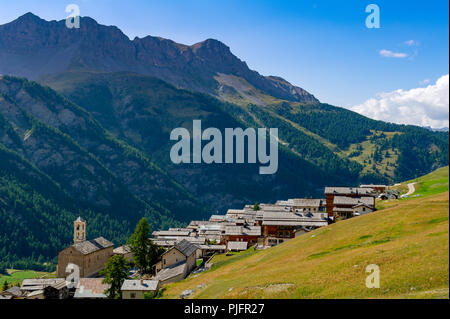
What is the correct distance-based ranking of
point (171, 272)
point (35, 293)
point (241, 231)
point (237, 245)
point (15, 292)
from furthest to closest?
point (241, 231) → point (237, 245) → point (15, 292) → point (35, 293) → point (171, 272)

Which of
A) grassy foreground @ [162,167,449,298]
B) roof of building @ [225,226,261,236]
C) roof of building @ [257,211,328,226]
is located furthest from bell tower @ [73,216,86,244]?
grassy foreground @ [162,167,449,298]

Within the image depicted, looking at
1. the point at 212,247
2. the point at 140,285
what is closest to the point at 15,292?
the point at 140,285

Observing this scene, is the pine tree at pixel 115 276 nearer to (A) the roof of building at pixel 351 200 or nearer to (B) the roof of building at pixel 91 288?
(B) the roof of building at pixel 91 288

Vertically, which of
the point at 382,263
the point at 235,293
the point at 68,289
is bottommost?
the point at 68,289

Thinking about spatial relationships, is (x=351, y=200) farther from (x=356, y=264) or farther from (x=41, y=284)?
(x=41, y=284)

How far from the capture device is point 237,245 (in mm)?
124562

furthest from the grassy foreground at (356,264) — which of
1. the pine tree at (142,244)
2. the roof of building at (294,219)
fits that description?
the roof of building at (294,219)

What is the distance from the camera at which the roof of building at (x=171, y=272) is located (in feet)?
332

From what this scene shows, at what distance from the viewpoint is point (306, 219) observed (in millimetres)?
130125

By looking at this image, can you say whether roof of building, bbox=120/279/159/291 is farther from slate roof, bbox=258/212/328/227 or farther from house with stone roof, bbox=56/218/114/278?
house with stone roof, bbox=56/218/114/278

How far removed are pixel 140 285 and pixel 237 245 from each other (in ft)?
131

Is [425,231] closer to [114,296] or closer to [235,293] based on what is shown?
[235,293]

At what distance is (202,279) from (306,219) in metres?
52.2
